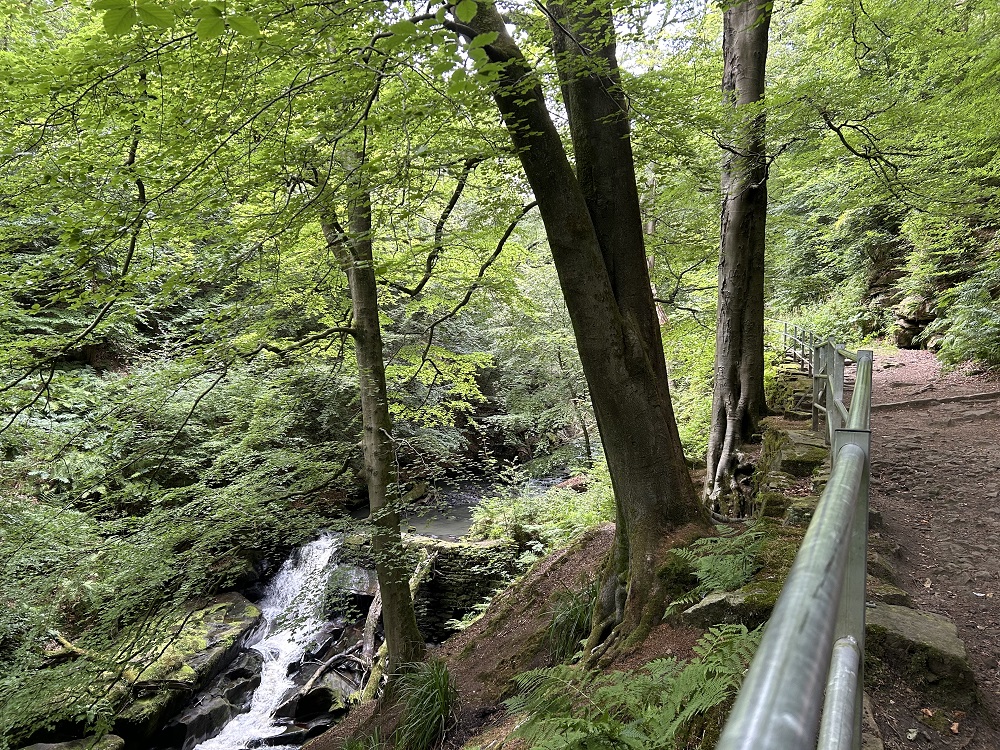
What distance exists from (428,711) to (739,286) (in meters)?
6.11

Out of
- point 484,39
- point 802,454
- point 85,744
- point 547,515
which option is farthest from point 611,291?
point 85,744

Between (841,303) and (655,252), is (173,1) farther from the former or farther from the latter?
(841,303)

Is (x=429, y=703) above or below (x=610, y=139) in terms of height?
below

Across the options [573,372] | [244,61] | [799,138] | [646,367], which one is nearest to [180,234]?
[244,61]

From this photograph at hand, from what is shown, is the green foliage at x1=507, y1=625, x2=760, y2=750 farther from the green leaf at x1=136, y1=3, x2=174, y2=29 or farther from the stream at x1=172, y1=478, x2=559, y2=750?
the stream at x1=172, y1=478, x2=559, y2=750

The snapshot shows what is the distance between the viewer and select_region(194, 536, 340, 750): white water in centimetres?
755

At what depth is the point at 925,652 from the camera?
2.56 m

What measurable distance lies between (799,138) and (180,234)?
258 inches

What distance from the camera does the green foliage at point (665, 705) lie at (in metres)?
2.27

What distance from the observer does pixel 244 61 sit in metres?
4.02

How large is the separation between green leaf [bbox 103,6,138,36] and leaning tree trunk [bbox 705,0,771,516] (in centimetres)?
633

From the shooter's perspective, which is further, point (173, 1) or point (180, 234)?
point (180, 234)

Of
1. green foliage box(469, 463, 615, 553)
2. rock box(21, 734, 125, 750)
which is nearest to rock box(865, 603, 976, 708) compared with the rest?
green foliage box(469, 463, 615, 553)

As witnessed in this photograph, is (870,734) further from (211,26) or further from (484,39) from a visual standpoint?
(211,26)
